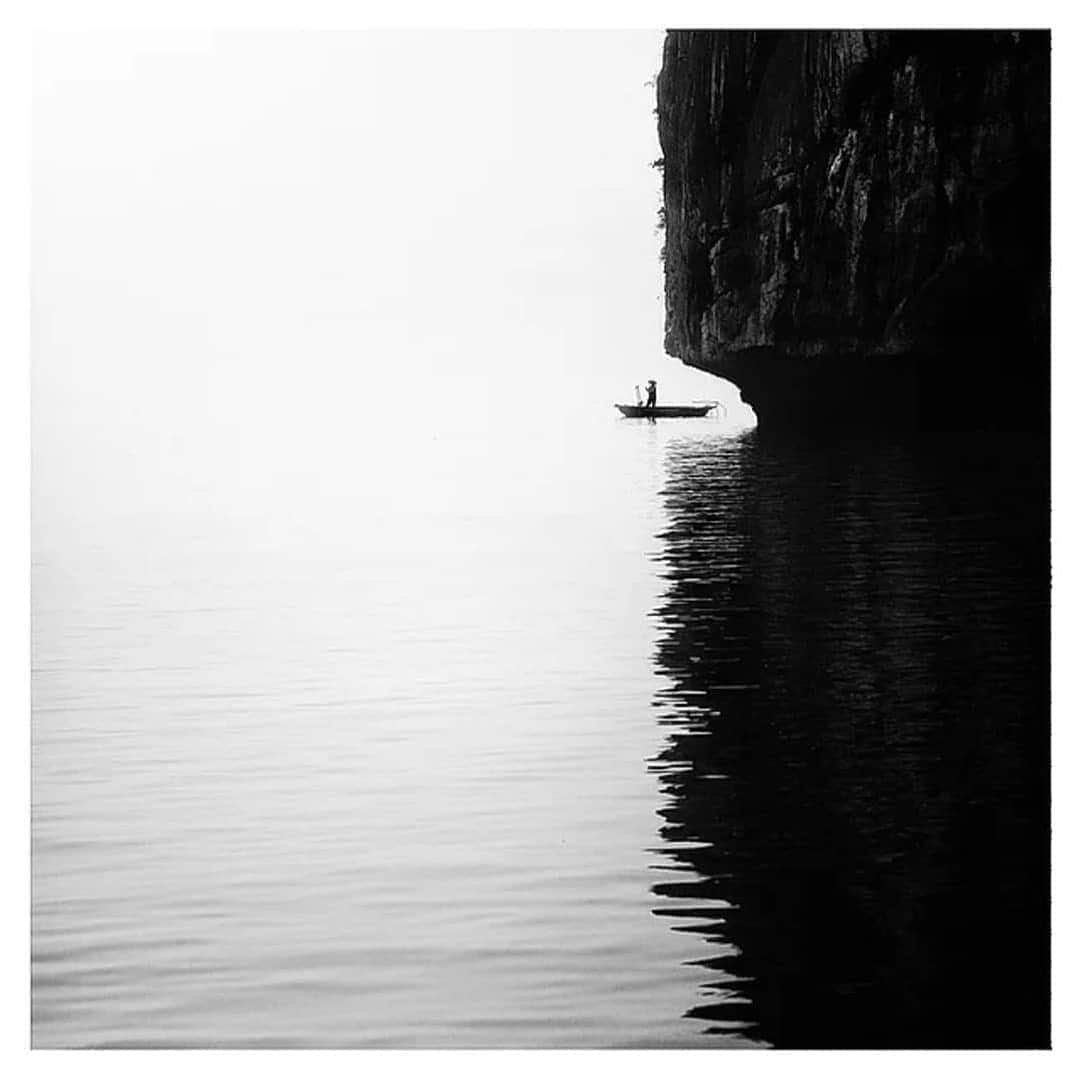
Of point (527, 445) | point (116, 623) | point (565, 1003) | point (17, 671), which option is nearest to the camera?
point (565, 1003)

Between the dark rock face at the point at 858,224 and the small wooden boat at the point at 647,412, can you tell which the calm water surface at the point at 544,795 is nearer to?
the small wooden boat at the point at 647,412

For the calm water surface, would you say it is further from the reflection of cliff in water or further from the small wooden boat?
the small wooden boat

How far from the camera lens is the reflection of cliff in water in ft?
23.7

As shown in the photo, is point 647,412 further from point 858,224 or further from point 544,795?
point 544,795

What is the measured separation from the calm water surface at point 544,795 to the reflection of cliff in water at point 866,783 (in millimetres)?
19

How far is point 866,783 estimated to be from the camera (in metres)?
8.78

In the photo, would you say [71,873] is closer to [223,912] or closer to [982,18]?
[223,912]

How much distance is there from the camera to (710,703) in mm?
10352

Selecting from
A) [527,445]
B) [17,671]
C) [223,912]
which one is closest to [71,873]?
[223,912]

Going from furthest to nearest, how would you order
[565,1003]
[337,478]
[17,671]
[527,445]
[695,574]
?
[337,478]
[527,445]
[695,574]
[17,671]
[565,1003]

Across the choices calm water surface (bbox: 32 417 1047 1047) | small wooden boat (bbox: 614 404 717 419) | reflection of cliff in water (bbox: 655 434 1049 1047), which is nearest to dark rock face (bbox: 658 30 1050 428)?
small wooden boat (bbox: 614 404 717 419)

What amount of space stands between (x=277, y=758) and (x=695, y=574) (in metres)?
5.35

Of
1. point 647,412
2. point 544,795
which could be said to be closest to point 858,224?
point 647,412

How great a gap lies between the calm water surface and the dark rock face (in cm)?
328
